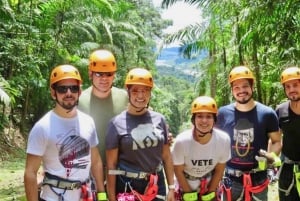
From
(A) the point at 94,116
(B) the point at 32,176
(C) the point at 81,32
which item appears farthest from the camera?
(C) the point at 81,32

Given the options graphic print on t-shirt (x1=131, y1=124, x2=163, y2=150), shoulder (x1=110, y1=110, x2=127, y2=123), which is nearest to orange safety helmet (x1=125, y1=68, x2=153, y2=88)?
shoulder (x1=110, y1=110, x2=127, y2=123)

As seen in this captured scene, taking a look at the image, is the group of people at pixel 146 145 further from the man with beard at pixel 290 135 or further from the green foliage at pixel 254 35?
the green foliage at pixel 254 35

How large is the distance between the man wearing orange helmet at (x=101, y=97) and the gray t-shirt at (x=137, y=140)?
343 millimetres

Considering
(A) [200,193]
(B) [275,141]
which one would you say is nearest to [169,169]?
(A) [200,193]

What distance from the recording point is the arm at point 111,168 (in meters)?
4.13

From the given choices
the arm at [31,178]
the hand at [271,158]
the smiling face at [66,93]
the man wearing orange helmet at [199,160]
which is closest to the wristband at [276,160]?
the hand at [271,158]

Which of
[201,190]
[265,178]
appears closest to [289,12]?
[265,178]

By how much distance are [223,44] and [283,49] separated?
825cm

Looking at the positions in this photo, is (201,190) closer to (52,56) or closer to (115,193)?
(115,193)

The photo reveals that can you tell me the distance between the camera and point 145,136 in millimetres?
4117

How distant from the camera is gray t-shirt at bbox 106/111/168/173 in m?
4.11

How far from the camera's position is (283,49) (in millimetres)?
9844

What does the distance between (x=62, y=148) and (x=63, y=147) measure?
11 millimetres

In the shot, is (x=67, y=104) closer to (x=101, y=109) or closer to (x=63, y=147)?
(x=63, y=147)
